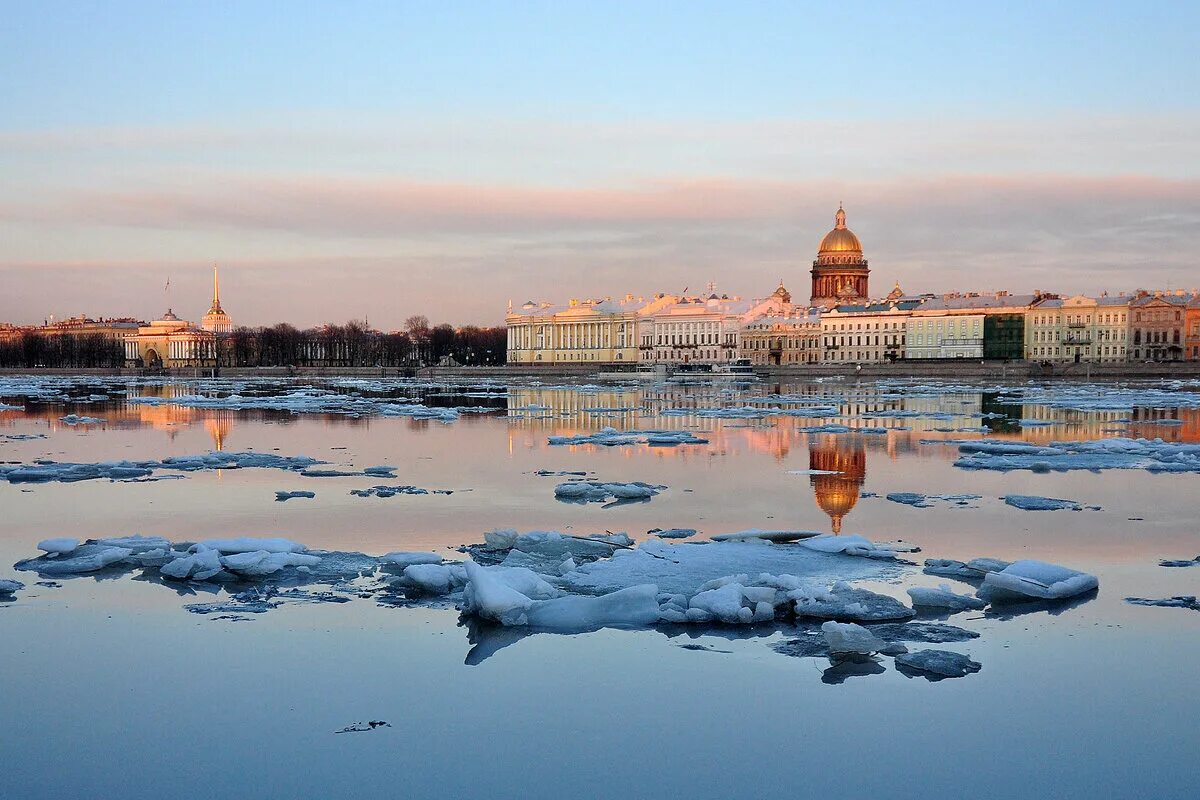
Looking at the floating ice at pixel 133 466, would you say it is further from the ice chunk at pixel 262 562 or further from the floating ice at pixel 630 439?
the ice chunk at pixel 262 562

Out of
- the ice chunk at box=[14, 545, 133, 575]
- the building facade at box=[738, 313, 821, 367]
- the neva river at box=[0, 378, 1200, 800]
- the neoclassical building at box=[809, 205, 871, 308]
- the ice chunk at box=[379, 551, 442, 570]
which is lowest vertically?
the neva river at box=[0, 378, 1200, 800]

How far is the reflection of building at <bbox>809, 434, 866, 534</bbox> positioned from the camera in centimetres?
1172

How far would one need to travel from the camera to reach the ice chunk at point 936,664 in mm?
5998

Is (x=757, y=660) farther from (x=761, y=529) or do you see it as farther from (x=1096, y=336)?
(x=1096, y=336)

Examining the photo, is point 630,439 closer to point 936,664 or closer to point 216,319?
point 936,664

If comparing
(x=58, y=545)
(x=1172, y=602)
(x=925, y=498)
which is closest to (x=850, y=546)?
(x=1172, y=602)

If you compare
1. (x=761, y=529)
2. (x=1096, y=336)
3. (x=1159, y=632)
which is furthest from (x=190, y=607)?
(x=1096, y=336)

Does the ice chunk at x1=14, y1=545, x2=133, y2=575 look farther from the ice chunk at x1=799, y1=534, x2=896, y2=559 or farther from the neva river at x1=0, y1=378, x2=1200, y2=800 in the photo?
the ice chunk at x1=799, y1=534, x2=896, y2=559

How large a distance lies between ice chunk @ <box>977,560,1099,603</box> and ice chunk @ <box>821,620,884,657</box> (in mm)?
1391

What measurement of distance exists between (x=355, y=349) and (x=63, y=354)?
23096mm

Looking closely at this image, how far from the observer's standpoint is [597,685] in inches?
232

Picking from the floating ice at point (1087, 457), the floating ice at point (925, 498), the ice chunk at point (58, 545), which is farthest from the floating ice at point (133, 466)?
the floating ice at point (1087, 457)

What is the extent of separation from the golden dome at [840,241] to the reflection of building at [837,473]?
83112mm

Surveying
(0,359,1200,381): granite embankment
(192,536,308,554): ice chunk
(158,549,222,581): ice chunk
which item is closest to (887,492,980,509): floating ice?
(192,536,308,554): ice chunk
